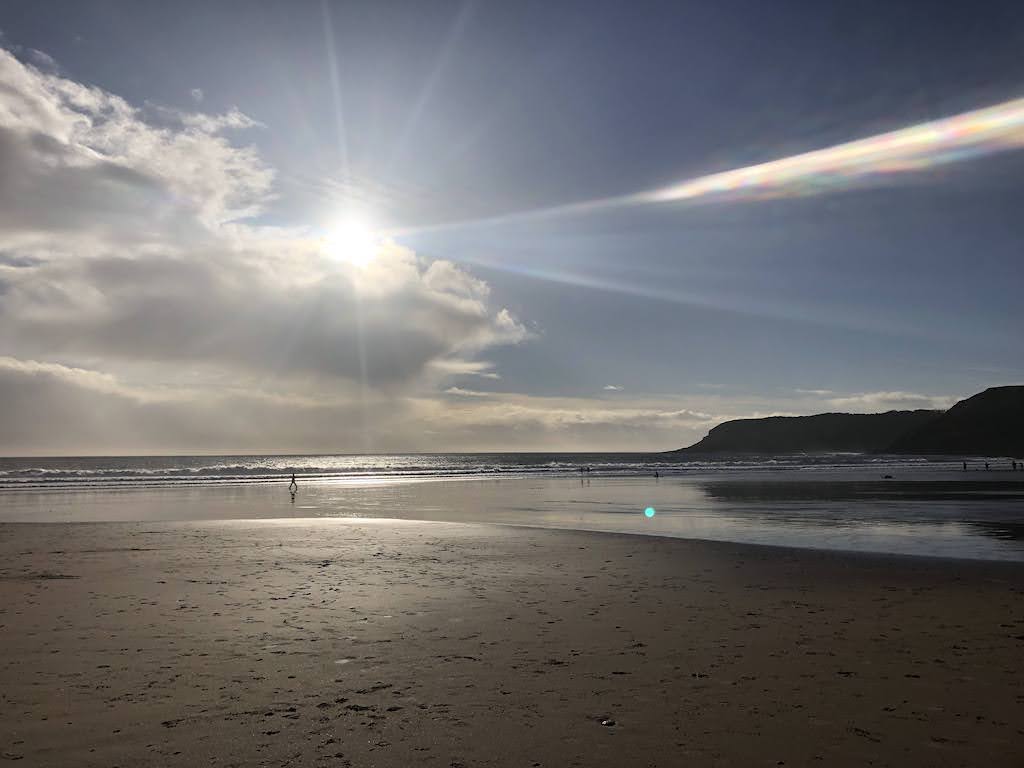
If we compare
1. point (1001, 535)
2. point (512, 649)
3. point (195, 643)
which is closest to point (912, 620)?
point (512, 649)

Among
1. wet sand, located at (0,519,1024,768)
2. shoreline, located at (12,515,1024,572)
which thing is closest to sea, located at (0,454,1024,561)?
shoreline, located at (12,515,1024,572)

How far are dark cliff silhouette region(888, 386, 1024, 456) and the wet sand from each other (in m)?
168

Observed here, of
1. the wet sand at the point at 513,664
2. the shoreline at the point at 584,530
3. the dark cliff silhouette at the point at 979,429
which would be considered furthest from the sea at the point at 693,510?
the dark cliff silhouette at the point at 979,429

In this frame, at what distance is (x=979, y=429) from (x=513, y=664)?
19275cm

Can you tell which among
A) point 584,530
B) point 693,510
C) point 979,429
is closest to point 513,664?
point 584,530

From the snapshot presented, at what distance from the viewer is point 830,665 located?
8500mm

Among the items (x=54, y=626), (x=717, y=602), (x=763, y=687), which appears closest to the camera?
(x=763, y=687)

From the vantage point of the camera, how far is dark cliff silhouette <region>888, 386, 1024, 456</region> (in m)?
156

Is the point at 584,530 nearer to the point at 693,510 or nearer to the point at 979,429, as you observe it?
the point at 693,510

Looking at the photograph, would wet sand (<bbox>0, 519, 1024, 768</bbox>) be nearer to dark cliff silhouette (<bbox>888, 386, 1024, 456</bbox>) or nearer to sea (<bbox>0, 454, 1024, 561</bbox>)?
sea (<bbox>0, 454, 1024, 561</bbox>)

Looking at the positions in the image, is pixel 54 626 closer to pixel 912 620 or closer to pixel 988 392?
pixel 912 620

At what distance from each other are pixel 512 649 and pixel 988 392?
209991 millimetres

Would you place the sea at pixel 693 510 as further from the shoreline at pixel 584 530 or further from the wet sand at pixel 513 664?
the wet sand at pixel 513 664

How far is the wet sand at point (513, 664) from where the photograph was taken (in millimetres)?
6148
